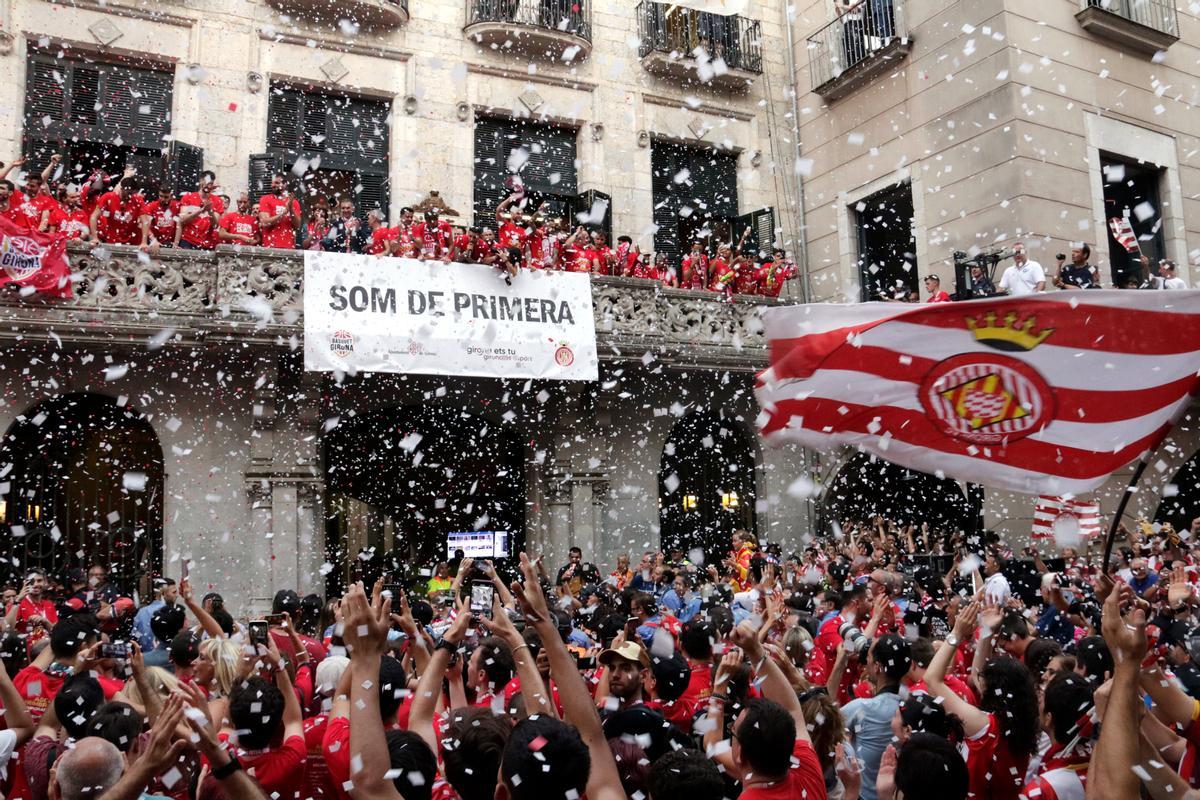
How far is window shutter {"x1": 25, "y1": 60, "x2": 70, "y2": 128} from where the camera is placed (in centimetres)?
1567

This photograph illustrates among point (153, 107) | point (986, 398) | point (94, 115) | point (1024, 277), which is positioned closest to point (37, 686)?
point (986, 398)

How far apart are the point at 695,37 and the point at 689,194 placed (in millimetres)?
2954

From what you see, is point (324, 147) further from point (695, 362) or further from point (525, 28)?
point (695, 362)

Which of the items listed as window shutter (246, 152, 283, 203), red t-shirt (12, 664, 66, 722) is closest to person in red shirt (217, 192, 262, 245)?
window shutter (246, 152, 283, 203)

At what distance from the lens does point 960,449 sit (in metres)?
5.39

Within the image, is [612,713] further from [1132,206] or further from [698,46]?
[698,46]

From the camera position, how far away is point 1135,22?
17.7 metres

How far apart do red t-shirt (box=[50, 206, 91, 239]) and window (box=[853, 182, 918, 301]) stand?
12.8 metres

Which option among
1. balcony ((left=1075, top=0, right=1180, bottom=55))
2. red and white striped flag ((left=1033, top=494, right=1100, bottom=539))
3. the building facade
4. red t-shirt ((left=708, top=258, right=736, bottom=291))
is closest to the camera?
red and white striped flag ((left=1033, top=494, right=1100, bottom=539))

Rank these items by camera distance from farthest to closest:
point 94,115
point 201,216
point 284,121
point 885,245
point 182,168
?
point 885,245 → point 284,121 → point 94,115 → point 182,168 → point 201,216

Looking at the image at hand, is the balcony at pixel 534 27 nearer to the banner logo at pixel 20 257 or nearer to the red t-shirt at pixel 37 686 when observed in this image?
the banner logo at pixel 20 257

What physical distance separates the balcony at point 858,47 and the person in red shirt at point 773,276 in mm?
3453

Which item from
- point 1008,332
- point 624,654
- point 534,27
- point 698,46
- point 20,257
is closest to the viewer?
point 624,654

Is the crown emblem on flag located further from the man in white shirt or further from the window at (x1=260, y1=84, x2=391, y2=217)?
the window at (x1=260, y1=84, x2=391, y2=217)
